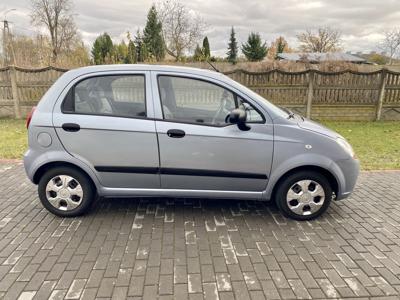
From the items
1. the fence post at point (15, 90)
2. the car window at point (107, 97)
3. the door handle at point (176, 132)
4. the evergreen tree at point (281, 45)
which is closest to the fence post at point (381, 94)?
the door handle at point (176, 132)

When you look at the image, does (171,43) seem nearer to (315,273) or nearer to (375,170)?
(375,170)

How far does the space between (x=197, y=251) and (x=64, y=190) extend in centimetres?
174

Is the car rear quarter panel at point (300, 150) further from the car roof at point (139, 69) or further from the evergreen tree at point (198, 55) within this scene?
the evergreen tree at point (198, 55)

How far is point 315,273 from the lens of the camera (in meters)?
2.65

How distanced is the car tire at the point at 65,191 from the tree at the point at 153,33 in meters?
30.3

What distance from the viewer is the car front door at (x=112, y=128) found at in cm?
331

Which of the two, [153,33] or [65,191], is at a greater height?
[153,33]

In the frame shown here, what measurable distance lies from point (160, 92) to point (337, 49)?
48.1 meters

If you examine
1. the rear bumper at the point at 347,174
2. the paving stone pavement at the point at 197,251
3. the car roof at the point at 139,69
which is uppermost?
the car roof at the point at 139,69

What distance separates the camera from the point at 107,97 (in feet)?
11.4

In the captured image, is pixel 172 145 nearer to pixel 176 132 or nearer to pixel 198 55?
pixel 176 132

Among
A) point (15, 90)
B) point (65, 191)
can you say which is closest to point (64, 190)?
point (65, 191)

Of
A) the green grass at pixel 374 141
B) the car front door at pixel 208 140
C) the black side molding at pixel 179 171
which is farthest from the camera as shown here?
the green grass at pixel 374 141

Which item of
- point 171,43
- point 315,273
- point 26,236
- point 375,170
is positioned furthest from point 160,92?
point 171,43
